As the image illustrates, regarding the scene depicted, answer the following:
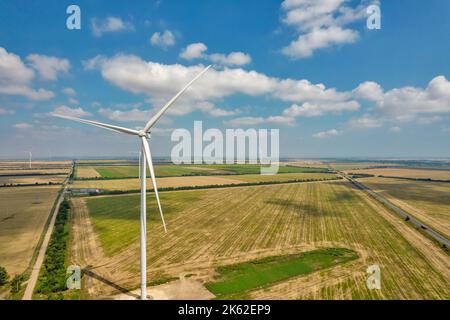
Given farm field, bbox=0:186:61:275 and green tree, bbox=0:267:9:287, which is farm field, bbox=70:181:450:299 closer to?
farm field, bbox=0:186:61:275

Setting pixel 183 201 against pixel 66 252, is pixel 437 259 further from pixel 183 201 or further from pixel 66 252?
pixel 183 201

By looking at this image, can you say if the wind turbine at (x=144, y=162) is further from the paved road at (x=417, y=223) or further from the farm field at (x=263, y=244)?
the paved road at (x=417, y=223)

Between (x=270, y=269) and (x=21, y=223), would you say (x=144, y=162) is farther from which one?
(x=21, y=223)

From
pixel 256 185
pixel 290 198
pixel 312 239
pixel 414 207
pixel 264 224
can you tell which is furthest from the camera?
pixel 256 185

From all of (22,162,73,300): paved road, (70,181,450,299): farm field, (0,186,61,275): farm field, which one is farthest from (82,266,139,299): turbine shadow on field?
(0,186,61,275): farm field

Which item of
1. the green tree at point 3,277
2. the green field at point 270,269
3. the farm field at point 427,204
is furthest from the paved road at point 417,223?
the green tree at point 3,277
